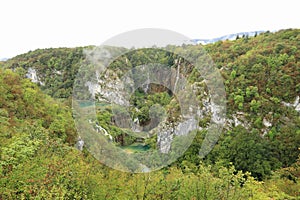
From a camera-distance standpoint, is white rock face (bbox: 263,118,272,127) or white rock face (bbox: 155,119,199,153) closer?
white rock face (bbox: 263,118,272,127)

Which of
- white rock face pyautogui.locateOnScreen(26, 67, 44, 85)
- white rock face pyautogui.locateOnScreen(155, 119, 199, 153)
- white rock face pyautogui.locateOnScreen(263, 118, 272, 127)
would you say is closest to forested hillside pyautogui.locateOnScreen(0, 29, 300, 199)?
white rock face pyautogui.locateOnScreen(263, 118, 272, 127)

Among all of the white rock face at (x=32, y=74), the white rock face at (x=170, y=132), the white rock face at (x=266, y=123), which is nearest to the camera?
the white rock face at (x=266, y=123)

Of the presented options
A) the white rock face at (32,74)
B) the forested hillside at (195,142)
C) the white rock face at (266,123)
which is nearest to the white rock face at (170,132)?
the forested hillside at (195,142)

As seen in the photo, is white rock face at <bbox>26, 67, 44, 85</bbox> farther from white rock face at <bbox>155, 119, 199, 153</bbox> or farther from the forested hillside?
white rock face at <bbox>155, 119, 199, 153</bbox>

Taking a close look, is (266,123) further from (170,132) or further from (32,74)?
(32,74)

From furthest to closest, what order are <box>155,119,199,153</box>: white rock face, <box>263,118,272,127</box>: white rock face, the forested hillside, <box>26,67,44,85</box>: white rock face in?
<box>26,67,44,85</box>: white rock face, <box>155,119,199,153</box>: white rock face, <box>263,118,272,127</box>: white rock face, the forested hillside

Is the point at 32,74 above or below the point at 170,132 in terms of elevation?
above

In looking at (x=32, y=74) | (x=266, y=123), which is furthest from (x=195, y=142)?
(x=32, y=74)

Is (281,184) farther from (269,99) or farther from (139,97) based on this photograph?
(139,97)

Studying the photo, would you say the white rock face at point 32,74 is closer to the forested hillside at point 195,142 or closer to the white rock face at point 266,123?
the forested hillside at point 195,142
